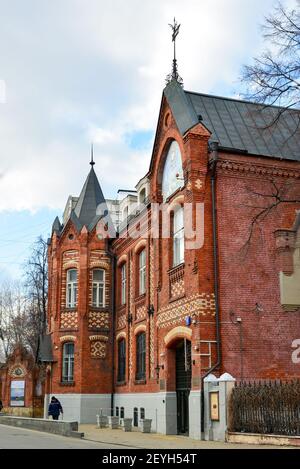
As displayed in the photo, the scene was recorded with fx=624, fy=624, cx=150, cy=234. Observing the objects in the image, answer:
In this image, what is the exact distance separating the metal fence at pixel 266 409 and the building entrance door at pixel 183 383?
3.87 m

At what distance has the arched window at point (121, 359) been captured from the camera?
3156 cm

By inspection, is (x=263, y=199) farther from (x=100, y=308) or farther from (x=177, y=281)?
(x=100, y=308)

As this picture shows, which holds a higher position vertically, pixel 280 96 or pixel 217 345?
pixel 280 96

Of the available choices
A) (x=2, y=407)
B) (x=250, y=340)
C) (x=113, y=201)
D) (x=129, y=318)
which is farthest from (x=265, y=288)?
(x=113, y=201)

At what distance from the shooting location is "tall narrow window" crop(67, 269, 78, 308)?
110ft

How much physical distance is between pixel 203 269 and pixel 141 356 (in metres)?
8.93

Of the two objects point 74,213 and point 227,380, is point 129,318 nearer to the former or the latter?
point 74,213

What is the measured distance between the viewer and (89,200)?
35.8 meters

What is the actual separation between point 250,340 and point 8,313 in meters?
46.6

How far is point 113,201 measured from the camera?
5262 cm

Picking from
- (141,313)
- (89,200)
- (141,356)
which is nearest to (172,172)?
(141,313)

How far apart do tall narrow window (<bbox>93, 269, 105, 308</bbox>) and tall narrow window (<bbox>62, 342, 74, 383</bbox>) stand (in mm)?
2563

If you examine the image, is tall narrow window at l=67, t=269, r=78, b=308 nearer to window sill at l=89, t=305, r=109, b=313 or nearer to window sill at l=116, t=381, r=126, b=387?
window sill at l=89, t=305, r=109, b=313

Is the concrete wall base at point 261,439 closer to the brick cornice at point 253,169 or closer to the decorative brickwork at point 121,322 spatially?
the brick cornice at point 253,169
